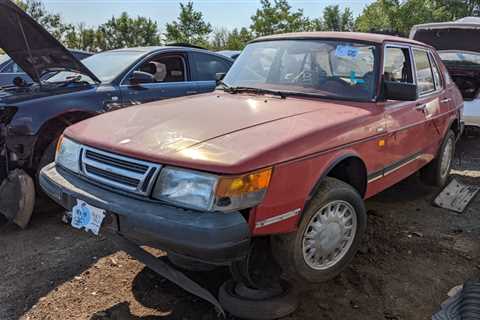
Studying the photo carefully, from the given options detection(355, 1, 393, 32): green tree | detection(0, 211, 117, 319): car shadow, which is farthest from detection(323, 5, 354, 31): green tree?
detection(0, 211, 117, 319): car shadow

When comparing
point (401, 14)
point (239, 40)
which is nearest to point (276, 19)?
point (239, 40)

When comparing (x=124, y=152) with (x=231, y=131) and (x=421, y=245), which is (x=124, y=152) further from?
(x=421, y=245)

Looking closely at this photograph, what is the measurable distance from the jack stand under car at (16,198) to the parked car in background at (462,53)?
6.15 m

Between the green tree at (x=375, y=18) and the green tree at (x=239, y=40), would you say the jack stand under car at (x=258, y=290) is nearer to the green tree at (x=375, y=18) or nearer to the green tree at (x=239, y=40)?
the green tree at (x=239, y=40)

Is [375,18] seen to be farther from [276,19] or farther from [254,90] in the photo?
[254,90]

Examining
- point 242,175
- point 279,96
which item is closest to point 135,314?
point 242,175

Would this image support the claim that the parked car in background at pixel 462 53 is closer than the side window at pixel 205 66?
No

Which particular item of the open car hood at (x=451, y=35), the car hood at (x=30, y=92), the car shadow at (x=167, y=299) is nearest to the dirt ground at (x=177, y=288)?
the car shadow at (x=167, y=299)

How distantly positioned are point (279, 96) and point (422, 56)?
78.4 inches

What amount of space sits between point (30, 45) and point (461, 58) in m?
6.56

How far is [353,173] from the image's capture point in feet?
10.9

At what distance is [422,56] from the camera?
4.70 metres

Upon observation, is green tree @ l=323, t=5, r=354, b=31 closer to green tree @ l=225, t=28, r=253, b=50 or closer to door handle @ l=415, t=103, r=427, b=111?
green tree @ l=225, t=28, r=253, b=50

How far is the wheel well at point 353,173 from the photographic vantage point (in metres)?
3.21
